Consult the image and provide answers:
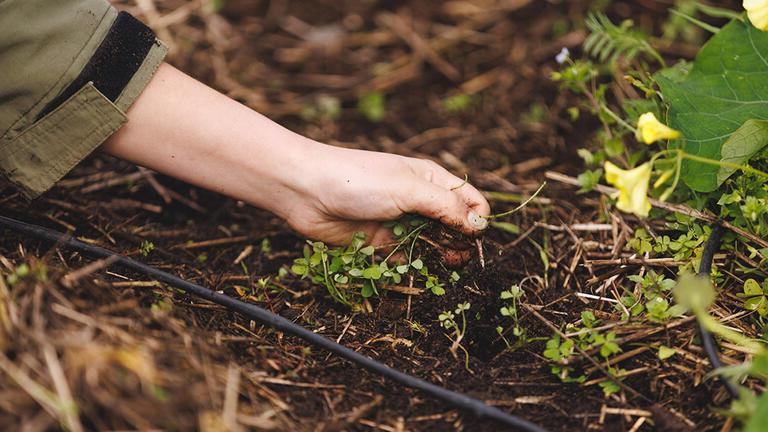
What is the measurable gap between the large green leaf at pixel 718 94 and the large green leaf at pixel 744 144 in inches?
2.2

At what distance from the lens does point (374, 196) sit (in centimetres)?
182

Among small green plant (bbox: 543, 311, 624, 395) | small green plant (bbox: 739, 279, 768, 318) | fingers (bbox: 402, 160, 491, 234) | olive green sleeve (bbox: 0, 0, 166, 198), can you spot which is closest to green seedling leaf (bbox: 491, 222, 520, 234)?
fingers (bbox: 402, 160, 491, 234)

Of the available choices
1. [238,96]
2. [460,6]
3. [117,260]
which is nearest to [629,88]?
[460,6]

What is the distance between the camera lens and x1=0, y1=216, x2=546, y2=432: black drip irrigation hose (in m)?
1.46

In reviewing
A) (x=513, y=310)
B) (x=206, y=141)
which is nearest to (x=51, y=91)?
(x=206, y=141)

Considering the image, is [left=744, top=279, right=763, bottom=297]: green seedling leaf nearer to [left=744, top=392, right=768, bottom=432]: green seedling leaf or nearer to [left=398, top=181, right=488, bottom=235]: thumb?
[left=744, top=392, right=768, bottom=432]: green seedling leaf

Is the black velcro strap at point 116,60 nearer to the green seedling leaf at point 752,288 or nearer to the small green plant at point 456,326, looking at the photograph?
the small green plant at point 456,326

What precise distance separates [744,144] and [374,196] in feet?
3.31

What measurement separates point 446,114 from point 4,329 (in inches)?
81.8

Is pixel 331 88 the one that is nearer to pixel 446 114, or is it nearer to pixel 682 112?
pixel 446 114

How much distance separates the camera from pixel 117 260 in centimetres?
171

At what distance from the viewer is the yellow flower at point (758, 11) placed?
5.20 ft

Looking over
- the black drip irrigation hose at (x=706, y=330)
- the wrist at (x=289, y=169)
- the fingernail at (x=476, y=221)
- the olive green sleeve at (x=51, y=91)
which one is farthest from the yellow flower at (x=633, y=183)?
the olive green sleeve at (x=51, y=91)

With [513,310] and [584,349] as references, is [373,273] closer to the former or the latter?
[513,310]
